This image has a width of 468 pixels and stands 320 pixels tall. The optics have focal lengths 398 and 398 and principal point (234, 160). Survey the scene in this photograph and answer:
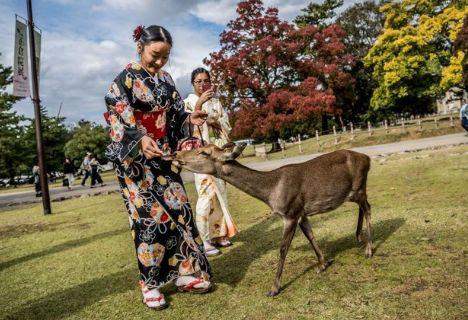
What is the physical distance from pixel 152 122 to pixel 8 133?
4230 centimetres

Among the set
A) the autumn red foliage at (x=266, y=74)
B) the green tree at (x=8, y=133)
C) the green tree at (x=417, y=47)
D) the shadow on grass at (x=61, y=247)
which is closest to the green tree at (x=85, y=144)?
the green tree at (x=8, y=133)

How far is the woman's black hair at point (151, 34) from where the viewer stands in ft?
12.9

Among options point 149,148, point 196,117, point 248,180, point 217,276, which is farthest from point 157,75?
point 217,276

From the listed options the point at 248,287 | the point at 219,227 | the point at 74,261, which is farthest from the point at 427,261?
the point at 74,261

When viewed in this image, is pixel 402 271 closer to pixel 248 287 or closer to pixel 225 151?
pixel 248 287

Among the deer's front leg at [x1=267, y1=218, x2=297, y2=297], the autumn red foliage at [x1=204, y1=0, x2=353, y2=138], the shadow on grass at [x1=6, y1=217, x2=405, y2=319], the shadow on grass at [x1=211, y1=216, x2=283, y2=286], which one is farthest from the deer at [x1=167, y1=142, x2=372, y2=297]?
the autumn red foliage at [x1=204, y1=0, x2=353, y2=138]

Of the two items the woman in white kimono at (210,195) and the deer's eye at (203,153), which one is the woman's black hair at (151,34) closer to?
the deer's eye at (203,153)

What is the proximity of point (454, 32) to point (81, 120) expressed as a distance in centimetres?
7623

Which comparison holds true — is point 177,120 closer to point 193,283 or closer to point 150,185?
point 150,185

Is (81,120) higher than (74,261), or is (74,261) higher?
(81,120)

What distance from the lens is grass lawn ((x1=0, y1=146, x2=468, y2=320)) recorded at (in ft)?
11.6

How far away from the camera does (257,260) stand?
200 inches

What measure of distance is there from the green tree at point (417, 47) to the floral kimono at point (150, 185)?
96.5 ft

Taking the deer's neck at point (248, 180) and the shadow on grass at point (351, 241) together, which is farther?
the shadow on grass at point (351, 241)
